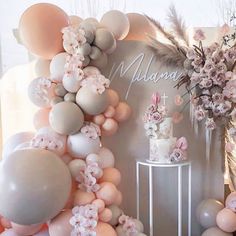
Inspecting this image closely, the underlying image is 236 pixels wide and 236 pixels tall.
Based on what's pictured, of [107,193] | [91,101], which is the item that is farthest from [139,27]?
[107,193]

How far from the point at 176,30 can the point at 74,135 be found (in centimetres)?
74

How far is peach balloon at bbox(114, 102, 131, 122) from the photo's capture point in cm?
166

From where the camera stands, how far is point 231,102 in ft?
5.48

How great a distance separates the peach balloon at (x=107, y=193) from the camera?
1.53m

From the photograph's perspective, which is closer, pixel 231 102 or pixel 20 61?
pixel 231 102

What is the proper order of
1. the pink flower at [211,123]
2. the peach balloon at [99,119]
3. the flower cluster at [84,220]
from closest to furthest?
1. the flower cluster at [84,220]
2. the peach balloon at [99,119]
3. the pink flower at [211,123]

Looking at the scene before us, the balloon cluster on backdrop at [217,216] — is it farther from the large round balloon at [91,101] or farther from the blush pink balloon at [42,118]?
the blush pink balloon at [42,118]

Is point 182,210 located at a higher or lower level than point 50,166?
lower

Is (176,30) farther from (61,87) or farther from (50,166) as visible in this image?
(50,166)

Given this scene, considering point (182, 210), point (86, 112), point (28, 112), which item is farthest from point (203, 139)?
point (28, 112)

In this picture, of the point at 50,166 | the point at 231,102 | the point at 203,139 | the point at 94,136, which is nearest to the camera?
the point at 50,166

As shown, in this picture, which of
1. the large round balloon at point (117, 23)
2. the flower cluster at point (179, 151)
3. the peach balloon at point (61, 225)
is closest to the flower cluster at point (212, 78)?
the flower cluster at point (179, 151)

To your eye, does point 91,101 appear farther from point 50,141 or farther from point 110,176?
point 110,176

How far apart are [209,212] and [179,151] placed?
0.38 metres
